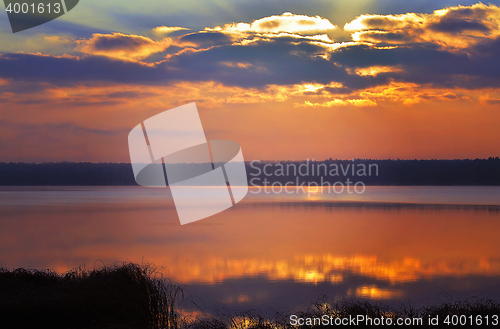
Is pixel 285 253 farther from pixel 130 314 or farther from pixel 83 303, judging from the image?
pixel 83 303

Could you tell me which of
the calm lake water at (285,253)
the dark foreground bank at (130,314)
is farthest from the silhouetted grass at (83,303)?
the calm lake water at (285,253)

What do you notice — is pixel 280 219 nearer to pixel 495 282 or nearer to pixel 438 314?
pixel 495 282

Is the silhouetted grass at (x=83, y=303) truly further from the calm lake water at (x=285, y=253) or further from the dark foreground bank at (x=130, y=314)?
the calm lake water at (x=285, y=253)

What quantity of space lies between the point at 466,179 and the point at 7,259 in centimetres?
13641

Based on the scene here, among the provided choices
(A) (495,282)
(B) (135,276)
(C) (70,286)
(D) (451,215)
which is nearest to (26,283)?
(C) (70,286)

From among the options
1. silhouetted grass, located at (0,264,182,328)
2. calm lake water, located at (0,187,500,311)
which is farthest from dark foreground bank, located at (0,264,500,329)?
calm lake water, located at (0,187,500,311)

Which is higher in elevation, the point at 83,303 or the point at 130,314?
the point at 83,303

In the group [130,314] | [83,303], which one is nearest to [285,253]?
[130,314]

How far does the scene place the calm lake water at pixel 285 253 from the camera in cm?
1222

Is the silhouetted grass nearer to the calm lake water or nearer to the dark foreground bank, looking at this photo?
the dark foreground bank

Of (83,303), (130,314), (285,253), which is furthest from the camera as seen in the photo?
(285,253)

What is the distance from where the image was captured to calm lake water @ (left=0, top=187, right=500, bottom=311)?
12219 millimetres

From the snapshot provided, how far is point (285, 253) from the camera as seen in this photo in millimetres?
19156

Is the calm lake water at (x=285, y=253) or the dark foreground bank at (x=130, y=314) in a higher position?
the dark foreground bank at (x=130, y=314)
